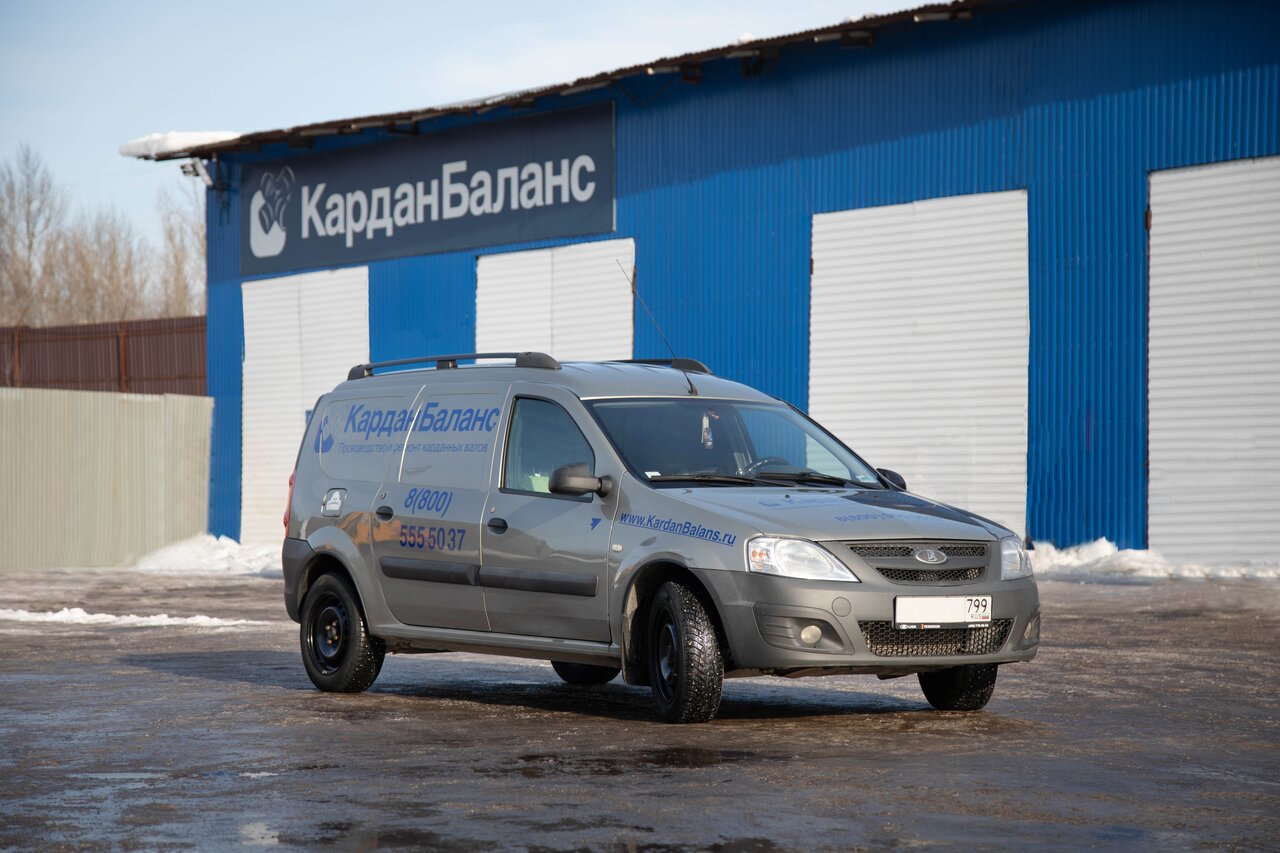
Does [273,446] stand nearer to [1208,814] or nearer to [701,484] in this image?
[701,484]

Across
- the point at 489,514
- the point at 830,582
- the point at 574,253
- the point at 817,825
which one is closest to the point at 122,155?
the point at 574,253

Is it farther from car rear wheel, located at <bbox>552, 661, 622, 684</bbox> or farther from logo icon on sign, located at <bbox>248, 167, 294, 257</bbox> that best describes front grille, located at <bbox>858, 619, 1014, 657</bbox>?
logo icon on sign, located at <bbox>248, 167, 294, 257</bbox>

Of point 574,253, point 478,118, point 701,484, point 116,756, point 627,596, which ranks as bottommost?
point 116,756

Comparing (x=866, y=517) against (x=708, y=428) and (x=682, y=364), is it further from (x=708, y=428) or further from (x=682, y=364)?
(x=682, y=364)

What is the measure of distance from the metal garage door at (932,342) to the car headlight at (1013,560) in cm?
1266

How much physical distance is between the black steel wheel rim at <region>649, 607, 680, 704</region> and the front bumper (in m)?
0.29

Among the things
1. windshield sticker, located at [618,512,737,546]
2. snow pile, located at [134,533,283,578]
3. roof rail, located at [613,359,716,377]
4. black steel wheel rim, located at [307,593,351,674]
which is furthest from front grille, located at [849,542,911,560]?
snow pile, located at [134,533,283,578]

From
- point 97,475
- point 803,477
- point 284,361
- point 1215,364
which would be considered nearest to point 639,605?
point 803,477

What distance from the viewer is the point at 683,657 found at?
8188 mm

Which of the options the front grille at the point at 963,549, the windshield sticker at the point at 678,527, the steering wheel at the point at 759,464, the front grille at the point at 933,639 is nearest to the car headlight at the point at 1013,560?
the front grille at the point at 963,549

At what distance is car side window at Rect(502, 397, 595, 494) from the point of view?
30.7 ft

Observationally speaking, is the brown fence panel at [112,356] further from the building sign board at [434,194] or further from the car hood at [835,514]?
the car hood at [835,514]

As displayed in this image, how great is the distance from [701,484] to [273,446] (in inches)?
899

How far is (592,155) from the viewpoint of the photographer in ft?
86.7
